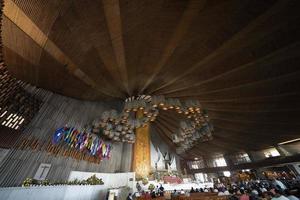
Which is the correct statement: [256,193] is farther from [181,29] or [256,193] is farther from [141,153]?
[181,29]

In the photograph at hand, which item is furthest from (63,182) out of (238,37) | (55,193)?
(238,37)

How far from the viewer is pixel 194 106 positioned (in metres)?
10.3

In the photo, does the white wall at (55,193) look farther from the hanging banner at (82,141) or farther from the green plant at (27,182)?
the hanging banner at (82,141)

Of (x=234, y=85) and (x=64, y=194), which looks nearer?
(x=64, y=194)

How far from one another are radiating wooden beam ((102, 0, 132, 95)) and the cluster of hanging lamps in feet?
11.3

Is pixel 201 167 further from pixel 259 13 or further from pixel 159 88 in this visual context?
pixel 259 13

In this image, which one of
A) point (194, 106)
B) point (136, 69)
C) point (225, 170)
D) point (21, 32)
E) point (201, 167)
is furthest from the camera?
point (201, 167)

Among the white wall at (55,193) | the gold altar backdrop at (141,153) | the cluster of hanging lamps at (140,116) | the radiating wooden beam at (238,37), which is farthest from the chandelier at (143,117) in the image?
the white wall at (55,193)

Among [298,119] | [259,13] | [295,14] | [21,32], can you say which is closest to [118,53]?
[21,32]

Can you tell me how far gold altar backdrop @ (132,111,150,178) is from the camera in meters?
11.7

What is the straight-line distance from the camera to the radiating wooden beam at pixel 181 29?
5388 mm

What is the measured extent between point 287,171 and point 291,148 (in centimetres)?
391

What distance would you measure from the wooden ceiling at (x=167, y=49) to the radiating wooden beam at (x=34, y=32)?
23 millimetres

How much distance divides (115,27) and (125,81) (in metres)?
5.08
